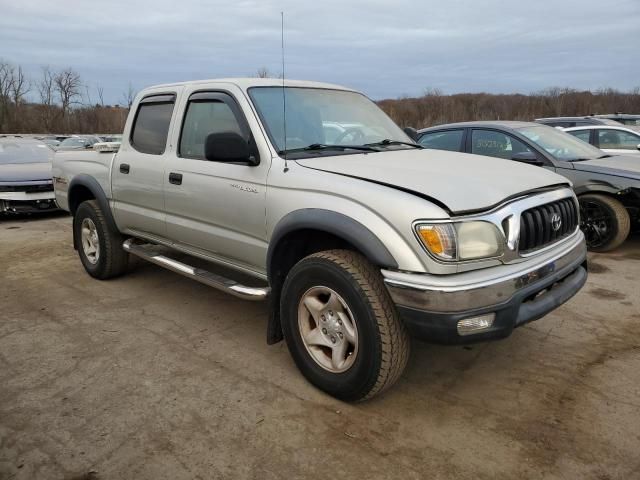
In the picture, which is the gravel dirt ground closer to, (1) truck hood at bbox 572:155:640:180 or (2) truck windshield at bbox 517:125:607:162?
(1) truck hood at bbox 572:155:640:180

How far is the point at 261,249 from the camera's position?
344 cm

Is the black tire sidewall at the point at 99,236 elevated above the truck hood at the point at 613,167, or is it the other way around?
the truck hood at the point at 613,167

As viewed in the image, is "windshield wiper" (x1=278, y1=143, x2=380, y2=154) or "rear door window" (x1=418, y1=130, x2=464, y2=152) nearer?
"windshield wiper" (x1=278, y1=143, x2=380, y2=154)

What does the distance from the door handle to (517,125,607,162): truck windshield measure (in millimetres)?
4674

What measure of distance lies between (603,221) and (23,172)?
965 cm

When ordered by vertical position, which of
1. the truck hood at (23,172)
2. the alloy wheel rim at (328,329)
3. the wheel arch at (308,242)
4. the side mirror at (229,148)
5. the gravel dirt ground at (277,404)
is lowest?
the gravel dirt ground at (277,404)

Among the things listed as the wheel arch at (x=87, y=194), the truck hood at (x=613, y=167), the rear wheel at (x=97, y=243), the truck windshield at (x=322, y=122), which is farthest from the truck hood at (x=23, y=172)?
the truck hood at (x=613, y=167)

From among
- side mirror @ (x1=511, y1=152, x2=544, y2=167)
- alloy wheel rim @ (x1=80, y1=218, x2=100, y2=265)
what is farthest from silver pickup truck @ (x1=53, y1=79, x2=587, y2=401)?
side mirror @ (x1=511, y1=152, x2=544, y2=167)

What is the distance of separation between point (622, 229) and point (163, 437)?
18.8ft

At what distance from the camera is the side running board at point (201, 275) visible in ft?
11.4

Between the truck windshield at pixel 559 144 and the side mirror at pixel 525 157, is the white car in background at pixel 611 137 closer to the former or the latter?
the truck windshield at pixel 559 144

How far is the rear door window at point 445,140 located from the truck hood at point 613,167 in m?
1.48

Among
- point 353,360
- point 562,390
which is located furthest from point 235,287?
point 562,390

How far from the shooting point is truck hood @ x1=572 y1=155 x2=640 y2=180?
240 inches
